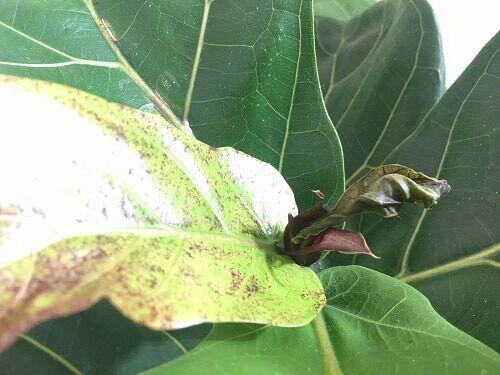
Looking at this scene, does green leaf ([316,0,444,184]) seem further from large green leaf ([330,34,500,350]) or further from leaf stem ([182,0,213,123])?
leaf stem ([182,0,213,123])

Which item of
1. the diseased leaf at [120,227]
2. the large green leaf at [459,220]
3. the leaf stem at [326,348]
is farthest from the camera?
the large green leaf at [459,220]

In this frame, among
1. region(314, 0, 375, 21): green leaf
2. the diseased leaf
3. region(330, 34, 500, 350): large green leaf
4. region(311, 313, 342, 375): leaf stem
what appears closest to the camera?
the diseased leaf

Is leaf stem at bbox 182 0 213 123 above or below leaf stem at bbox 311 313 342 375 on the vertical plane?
above

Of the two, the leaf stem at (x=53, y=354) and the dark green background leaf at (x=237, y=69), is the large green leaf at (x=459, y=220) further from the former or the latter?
the leaf stem at (x=53, y=354)

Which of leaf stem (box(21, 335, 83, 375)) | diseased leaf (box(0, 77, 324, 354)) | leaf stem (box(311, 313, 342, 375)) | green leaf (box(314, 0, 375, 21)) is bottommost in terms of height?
leaf stem (box(21, 335, 83, 375))

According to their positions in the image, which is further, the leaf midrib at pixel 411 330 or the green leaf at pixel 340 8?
the green leaf at pixel 340 8

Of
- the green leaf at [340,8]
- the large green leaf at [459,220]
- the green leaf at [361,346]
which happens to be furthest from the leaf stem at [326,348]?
the green leaf at [340,8]

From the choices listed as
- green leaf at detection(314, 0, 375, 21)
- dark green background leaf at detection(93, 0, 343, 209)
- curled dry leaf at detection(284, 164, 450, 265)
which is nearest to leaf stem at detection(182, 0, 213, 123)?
dark green background leaf at detection(93, 0, 343, 209)
